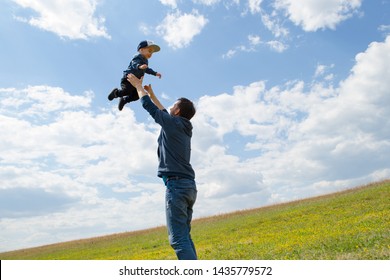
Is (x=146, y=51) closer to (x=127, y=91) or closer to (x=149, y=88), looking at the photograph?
(x=127, y=91)

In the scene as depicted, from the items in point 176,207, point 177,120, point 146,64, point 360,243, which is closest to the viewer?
point 176,207

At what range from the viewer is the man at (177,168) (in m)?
5.59

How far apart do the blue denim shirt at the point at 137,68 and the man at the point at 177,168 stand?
5.15 ft

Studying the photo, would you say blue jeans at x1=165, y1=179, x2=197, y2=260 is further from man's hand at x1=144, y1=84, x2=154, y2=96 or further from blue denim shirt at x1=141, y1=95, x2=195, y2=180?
man's hand at x1=144, y1=84, x2=154, y2=96

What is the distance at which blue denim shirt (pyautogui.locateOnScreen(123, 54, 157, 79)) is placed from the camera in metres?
7.91

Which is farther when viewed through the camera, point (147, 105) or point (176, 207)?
point (147, 105)

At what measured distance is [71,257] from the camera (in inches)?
1344

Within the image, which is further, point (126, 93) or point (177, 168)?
point (126, 93)

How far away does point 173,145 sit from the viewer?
595cm

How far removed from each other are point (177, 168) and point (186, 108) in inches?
38.3

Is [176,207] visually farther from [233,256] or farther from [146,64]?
[233,256]

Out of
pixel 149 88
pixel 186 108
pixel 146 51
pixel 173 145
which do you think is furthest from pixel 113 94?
pixel 173 145
